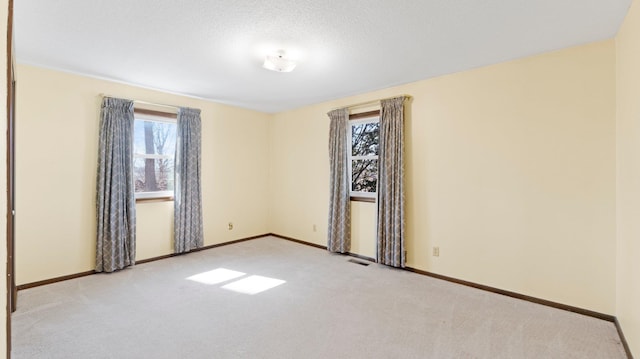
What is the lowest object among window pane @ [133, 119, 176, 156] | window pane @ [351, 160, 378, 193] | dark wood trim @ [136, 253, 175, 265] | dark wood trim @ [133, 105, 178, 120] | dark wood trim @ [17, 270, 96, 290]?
dark wood trim @ [17, 270, 96, 290]

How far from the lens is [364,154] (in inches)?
177

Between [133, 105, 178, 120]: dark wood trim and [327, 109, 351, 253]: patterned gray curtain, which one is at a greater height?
[133, 105, 178, 120]: dark wood trim

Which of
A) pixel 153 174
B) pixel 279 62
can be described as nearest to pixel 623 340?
pixel 279 62

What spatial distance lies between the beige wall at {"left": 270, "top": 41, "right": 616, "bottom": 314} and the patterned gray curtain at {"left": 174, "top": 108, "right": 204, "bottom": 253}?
275cm

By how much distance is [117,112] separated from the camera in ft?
12.3

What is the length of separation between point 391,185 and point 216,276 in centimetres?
243

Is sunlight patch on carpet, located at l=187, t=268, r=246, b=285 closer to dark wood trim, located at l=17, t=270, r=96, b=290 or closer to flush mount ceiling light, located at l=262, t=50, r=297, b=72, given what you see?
dark wood trim, located at l=17, t=270, r=96, b=290

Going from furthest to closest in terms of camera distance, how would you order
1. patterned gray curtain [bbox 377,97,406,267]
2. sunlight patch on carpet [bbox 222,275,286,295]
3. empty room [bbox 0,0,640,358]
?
1. patterned gray curtain [bbox 377,97,406,267]
2. sunlight patch on carpet [bbox 222,275,286,295]
3. empty room [bbox 0,0,640,358]

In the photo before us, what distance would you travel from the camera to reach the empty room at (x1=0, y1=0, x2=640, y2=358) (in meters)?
2.19

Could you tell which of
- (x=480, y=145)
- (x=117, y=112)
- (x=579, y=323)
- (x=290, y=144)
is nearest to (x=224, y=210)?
(x=290, y=144)

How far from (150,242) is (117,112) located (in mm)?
1775

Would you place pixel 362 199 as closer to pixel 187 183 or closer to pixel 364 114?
pixel 364 114

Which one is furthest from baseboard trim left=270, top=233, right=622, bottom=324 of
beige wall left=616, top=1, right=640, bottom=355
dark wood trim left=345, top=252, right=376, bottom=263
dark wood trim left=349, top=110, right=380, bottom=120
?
dark wood trim left=349, top=110, right=380, bottom=120

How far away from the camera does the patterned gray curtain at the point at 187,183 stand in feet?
14.3
